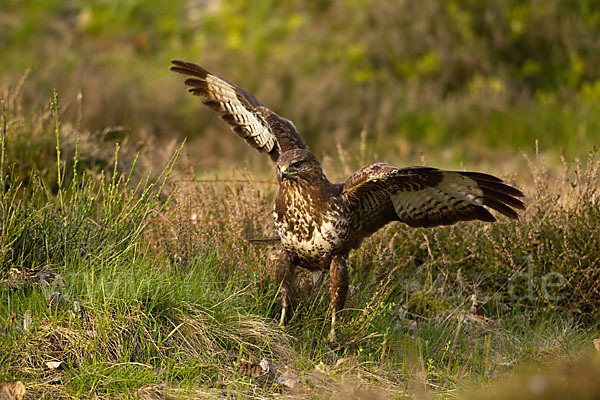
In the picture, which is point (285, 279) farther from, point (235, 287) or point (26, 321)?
point (26, 321)

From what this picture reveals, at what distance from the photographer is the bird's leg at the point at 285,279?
4.14 m

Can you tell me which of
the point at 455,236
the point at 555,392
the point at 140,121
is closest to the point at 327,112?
the point at 140,121

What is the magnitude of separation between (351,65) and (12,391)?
9.68 metres

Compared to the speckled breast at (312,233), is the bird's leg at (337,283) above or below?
below

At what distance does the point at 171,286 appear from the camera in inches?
156

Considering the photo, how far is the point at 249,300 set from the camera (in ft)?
13.8

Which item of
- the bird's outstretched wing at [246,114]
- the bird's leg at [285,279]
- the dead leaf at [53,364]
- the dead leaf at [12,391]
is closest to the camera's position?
the dead leaf at [12,391]

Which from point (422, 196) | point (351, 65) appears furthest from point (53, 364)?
point (351, 65)

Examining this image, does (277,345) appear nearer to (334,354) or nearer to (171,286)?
(334,354)

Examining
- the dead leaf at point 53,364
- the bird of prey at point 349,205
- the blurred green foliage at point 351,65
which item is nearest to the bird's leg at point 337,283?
the bird of prey at point 349,205

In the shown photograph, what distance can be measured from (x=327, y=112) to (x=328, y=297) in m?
6.45

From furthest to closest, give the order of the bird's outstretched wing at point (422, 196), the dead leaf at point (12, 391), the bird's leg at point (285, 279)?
the bird's leg at point (285, 279), the bird's outstretched wing at point (422, 196), the dead leaf at point (12, 391)

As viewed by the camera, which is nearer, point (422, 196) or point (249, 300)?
point (422, 196)

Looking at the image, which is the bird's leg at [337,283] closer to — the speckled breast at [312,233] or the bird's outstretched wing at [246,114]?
the speckled breast at [312,233]
